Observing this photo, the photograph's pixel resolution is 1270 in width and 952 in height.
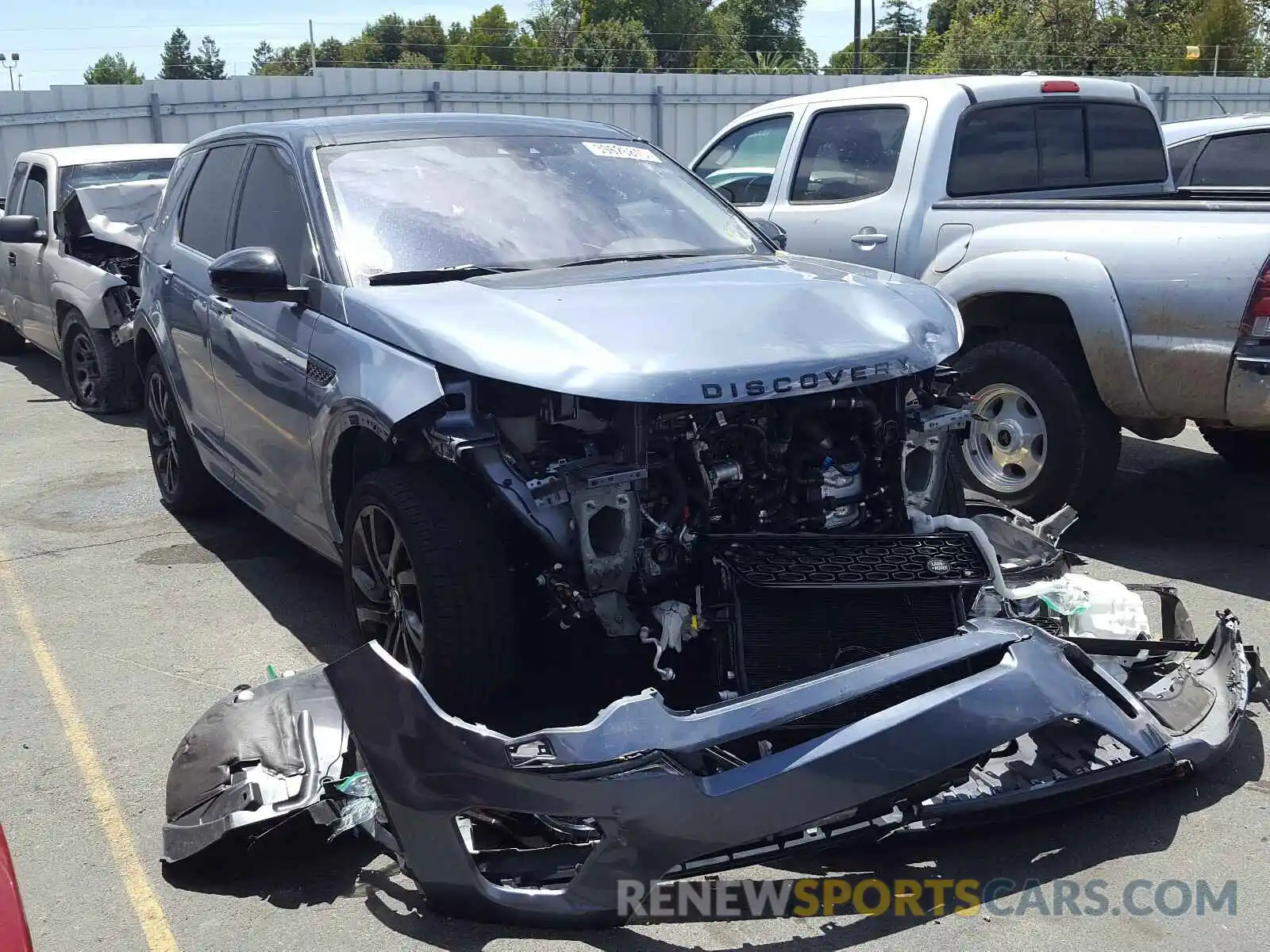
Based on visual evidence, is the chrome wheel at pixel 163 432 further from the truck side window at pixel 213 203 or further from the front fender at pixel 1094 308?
the front fender at pixel 1094 308

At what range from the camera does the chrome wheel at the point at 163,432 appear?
20.7 feet

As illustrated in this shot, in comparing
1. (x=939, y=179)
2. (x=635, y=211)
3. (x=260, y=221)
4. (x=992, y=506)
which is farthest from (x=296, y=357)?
(x=939, y=179)

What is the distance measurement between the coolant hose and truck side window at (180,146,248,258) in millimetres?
3138

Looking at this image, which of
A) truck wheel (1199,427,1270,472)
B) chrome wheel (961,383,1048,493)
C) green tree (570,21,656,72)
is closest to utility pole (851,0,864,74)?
green tree (570,21,656,72)

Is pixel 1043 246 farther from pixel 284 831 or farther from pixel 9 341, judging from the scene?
pixel 9 341

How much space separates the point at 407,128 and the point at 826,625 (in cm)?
268

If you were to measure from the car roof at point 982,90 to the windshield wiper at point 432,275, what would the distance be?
3.51m

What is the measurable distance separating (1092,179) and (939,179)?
1.18 meters

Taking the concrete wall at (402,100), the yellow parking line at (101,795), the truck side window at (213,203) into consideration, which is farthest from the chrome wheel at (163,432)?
the concrete wall at (402,100)

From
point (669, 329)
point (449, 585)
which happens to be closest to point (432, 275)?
point (669, 329)

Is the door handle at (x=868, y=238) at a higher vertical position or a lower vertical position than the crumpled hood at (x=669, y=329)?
higher

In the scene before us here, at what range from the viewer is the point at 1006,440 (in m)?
6.06

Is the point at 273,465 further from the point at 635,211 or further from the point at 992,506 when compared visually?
the point at 992,506

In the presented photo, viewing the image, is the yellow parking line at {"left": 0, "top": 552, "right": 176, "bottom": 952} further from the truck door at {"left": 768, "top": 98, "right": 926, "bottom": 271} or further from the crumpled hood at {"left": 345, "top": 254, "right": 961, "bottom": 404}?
the truck door at {"left": 768, "top": 98, "right": 926, "bottom": 271}
